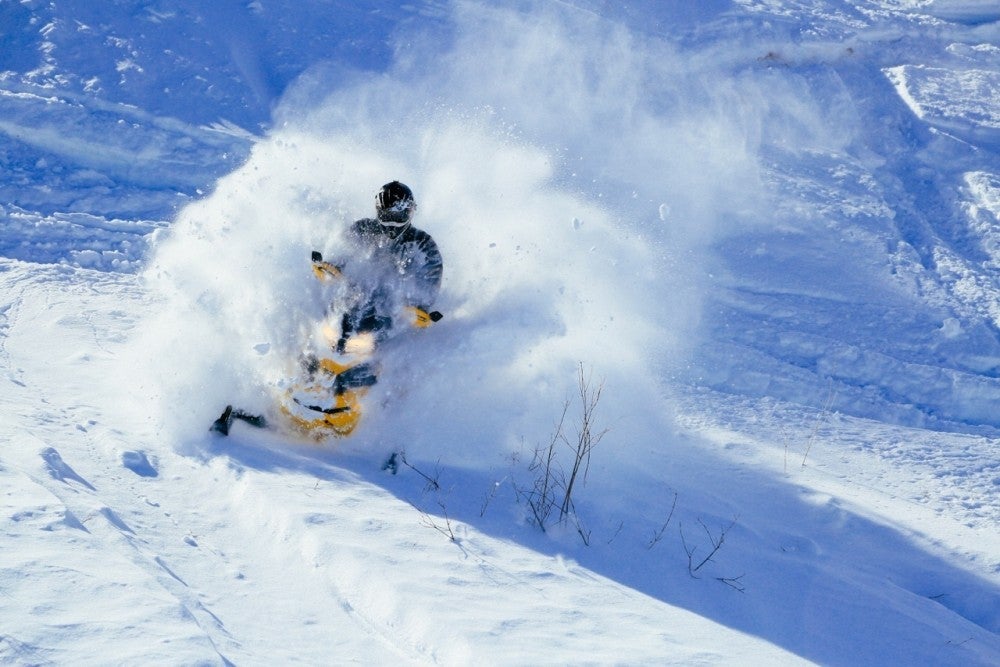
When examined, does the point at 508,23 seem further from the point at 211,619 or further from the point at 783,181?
the point at 211,619

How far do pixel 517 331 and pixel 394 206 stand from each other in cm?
135

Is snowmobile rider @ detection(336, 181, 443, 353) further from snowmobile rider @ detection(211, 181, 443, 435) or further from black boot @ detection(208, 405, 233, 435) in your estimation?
black boot @ detection(208, 405, 233, 435)

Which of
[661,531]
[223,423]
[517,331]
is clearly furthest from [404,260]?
[661,531]

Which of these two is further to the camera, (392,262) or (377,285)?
(392,262)

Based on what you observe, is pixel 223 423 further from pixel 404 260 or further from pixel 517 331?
pixel 517 331

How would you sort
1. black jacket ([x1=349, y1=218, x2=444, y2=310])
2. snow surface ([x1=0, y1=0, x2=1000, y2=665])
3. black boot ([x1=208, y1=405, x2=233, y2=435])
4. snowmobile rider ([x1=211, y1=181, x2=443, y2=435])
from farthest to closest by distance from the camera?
black jacket ([x1=349, y1=218, x2=444, y2=310]), snowmobile rider ([x1=211, y1=181, x2=443, y2=435]), black boot ([x1=208, y1=405, x2=233, y2=435]), snow surface ([x1=0, y1=0, x2=1000, y2=665])

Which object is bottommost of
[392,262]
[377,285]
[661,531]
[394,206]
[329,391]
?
[661,531]

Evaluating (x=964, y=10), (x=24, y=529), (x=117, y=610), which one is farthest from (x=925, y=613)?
(x=964, y=10)

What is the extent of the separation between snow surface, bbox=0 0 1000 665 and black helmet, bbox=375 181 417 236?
604 millimetres

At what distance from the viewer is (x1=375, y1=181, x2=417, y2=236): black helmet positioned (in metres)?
6.07

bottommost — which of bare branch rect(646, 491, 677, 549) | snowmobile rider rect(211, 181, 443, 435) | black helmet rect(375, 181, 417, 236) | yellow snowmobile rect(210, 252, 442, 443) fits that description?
bare branch rect(646, 491, 677, 549)

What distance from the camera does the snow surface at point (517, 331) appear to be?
12.7 ft

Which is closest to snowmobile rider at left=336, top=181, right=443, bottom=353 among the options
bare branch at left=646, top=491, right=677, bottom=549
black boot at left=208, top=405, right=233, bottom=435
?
black boot at left=208, top=405, right=233, bottom=435

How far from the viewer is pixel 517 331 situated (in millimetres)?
6281
